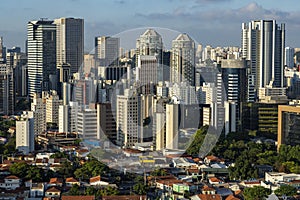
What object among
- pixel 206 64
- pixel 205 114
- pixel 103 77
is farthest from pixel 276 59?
pixel 205 114

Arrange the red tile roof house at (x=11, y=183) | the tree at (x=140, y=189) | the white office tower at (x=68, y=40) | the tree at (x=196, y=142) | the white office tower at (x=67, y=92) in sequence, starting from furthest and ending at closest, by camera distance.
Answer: the white office tower at (x=68, y=40), the white office tower at (x=67, y=92), the tree at (x=196, y=142), the red tile roof house at (x=11, y=183), the tree at (x=140, y=189)

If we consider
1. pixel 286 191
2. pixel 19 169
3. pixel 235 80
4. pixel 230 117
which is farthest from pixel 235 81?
pixel 286 191

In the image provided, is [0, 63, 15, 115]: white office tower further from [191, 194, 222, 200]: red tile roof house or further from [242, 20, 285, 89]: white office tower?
[191, 194, 222, 200]: red tile roof house

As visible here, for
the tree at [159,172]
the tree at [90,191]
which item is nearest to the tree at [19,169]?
the tree at [90,191]

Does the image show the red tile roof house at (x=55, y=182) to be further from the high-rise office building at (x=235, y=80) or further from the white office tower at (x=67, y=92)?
the white office tower at (x=67, y=92)

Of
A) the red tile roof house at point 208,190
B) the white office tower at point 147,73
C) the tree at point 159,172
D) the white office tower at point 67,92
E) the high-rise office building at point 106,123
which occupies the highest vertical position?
the white office tower at point 147,73
